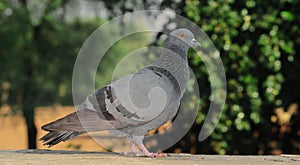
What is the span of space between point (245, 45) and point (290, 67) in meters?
0.86

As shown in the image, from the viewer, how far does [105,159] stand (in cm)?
405

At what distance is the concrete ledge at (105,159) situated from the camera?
4.00m

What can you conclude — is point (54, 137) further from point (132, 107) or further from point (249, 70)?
point (249, 70)

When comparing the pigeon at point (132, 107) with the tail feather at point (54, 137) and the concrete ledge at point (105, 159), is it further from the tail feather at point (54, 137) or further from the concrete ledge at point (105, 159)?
the concrete ledge at point (105, 159)

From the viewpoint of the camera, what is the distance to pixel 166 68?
160 inches

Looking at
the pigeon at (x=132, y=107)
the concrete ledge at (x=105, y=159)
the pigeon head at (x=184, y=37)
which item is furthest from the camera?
the pigeon head at (x=184, y=37)

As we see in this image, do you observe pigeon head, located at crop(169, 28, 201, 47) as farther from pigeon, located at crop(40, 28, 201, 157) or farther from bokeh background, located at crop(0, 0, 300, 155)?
bokeh background, located at crop(0, 0, 300, 155)

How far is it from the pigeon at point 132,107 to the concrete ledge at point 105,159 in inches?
7.4

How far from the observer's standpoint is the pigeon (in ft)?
12.7

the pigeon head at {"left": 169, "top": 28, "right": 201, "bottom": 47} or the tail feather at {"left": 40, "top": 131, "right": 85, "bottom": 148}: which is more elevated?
the pigeon head at {"left": 169, "top": 28, "right": 201, "bottom": 47}

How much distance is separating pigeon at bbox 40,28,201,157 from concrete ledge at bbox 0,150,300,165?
0.61 feet

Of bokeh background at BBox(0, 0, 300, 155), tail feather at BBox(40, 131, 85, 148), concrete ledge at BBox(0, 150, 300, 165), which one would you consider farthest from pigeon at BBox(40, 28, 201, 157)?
bokeh background at BBox(0, 0, 300, 155)

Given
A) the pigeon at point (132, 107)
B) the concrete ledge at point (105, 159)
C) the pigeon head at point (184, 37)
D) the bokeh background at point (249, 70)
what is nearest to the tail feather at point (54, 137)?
the pigeon at point (132, 107)

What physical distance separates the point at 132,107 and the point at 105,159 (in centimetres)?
48
